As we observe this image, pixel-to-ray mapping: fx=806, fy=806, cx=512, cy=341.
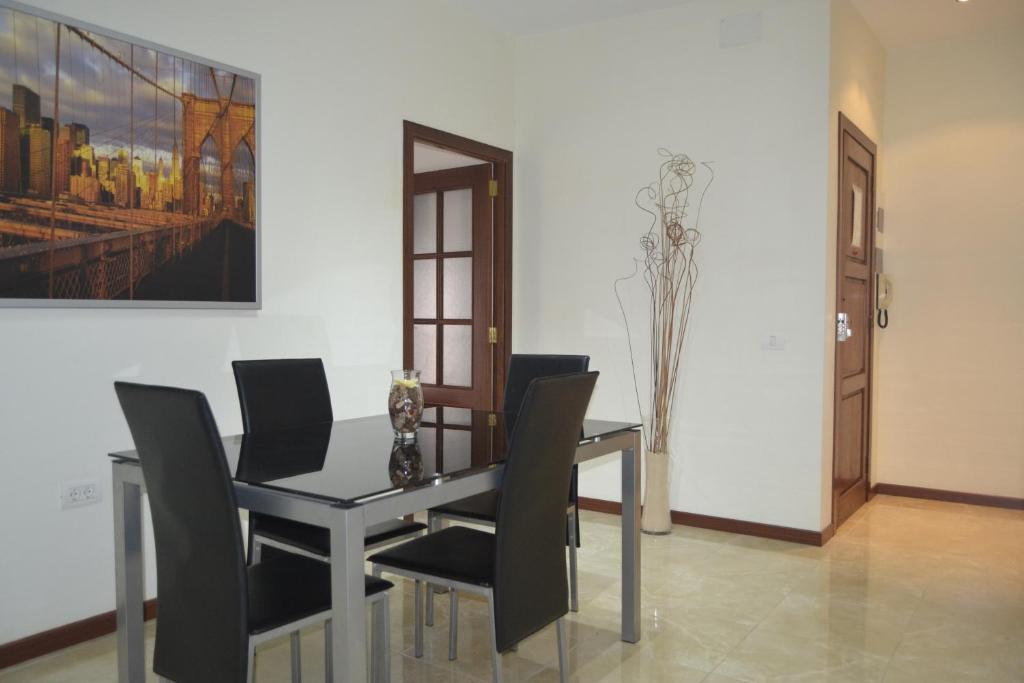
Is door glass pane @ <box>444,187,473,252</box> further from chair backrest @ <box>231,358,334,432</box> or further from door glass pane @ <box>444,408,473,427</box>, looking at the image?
chair backrest @ <box>231,358,334,432</box>

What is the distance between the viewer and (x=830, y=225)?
414cm

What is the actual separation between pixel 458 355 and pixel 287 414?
2227 mm

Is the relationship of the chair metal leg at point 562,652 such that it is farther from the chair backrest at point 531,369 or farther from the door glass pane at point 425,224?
the door glass pane at point 425,224

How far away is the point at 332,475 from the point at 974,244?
14.9 feet

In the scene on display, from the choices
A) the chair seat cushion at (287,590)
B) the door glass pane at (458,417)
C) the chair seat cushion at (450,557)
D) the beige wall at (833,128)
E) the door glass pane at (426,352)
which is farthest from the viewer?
the door glass pane at (426,352)

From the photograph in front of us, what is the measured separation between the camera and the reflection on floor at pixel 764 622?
2.64 meters

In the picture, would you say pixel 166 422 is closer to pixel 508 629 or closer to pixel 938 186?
pixel 508 629

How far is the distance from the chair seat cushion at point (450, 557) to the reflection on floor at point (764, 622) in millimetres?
481

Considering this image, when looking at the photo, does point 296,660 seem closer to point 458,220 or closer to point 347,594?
point 347,594

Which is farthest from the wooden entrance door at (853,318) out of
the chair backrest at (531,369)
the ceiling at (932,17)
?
the chair backrest at (531,369)

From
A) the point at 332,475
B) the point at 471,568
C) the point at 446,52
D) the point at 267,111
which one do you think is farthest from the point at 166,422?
the point at 446,52

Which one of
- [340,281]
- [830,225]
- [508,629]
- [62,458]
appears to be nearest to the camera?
[508,629]

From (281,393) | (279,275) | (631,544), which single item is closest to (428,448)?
(281,393)

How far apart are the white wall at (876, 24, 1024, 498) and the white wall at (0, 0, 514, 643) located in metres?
2.63
